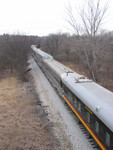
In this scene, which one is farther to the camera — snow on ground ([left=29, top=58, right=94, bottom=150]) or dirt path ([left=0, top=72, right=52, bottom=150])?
snow on ground ([left=29, top=58, right=94, bottom=150])

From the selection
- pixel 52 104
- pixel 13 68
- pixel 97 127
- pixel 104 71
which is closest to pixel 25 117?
pixel 52 104

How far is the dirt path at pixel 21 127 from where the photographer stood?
6.96 m

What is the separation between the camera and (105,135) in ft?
17.4

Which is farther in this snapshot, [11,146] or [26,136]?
[26,136]

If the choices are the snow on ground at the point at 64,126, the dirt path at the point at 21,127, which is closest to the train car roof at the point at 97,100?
the snow on ground at the point at 64,126

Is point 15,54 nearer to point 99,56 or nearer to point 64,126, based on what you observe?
point 99,56

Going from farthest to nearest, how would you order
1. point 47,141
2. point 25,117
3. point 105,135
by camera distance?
point 25,117
point 47,141
point 105,135

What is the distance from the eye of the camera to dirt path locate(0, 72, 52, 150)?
6965mm

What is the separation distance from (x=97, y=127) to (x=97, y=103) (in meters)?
1.06

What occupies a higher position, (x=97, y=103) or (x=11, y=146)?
(x=97, y=103)

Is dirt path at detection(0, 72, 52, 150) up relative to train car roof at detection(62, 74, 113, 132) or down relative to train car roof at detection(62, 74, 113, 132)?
down

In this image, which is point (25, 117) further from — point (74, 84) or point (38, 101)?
point (74, 84)

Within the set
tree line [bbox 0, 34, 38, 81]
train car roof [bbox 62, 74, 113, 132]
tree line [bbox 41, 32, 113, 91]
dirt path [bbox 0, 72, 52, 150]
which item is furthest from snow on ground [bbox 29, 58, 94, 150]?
tree line [bbox 0, 34, 38, 81]

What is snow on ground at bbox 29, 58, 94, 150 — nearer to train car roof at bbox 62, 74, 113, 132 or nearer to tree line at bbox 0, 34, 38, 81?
train car roof at bbox 62, 74, 113, 132
